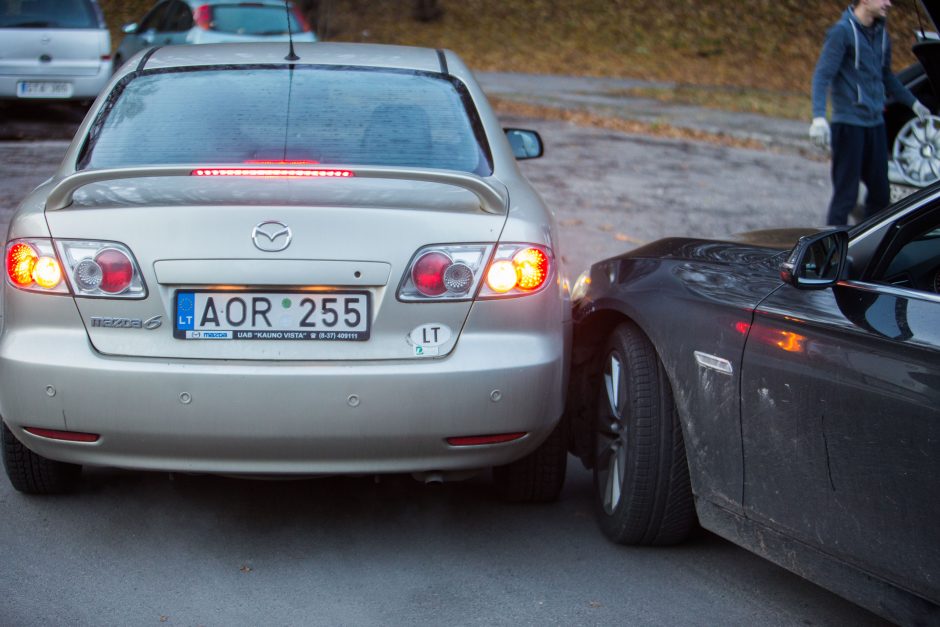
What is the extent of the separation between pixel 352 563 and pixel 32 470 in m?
1.20

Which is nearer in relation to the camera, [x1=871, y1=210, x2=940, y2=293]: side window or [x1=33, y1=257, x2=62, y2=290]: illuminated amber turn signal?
[x1=871, y1=210, x2=940, y2=293]: side window

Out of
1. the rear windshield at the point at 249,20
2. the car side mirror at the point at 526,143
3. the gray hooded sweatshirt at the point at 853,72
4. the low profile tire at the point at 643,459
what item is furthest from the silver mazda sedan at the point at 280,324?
the rear windshield at the point at 249,20

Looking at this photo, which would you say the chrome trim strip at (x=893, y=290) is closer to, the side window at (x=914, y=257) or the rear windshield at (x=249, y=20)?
the side window at (x=914, y=257)

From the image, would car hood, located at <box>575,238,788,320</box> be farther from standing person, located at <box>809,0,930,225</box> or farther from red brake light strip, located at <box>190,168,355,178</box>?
standing person, located at <box>809,0,930,225</box>

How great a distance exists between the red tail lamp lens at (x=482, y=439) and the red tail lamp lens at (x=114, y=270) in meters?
1.04

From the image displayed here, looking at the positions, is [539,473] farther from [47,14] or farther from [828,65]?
[47,14]

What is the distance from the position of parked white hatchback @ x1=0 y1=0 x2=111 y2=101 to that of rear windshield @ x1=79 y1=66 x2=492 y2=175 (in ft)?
33.2

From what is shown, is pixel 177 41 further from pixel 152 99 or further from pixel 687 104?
pixel 152 99

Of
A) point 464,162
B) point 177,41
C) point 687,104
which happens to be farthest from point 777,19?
point 464,162

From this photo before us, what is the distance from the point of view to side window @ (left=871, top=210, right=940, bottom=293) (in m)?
3.48

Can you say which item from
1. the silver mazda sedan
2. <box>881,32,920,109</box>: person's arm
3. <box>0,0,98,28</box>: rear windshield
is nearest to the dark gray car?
the silver mazda sedan

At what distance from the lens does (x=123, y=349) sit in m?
3.62

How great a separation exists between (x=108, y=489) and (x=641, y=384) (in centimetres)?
195

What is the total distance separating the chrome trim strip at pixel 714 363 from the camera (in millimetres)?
3555
